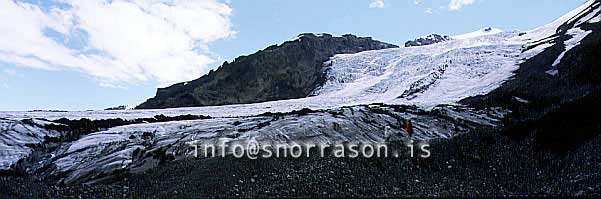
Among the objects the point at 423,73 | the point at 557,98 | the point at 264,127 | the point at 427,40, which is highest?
the point at 427,40

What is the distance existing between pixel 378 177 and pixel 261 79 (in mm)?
59901

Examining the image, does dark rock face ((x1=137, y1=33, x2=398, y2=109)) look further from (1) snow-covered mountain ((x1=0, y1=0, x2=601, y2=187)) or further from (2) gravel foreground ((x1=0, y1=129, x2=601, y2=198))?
(2) gravel foreground ((x1=0, y1=129, x2=601, y2=198))

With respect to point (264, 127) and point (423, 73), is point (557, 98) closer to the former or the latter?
point (264, 127)

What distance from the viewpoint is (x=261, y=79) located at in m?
75.0

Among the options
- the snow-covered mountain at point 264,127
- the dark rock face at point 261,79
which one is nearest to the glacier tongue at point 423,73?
the snow-covered mountain at point 264,127

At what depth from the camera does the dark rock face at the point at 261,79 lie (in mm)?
70312

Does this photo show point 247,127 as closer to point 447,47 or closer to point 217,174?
point 217,174

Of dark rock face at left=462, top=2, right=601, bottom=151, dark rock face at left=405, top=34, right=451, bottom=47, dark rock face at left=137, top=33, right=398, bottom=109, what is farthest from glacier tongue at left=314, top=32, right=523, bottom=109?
dark rock face at left=405, top=34, right=451, bottom=47

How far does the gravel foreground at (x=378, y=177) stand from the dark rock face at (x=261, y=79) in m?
49.1

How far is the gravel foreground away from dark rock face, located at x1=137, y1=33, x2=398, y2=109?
49110 mm

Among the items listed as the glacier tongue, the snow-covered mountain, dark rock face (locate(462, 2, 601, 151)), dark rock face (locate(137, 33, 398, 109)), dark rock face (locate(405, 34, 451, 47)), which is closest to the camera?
dark rock face (locate(462, 2, 601, 151))

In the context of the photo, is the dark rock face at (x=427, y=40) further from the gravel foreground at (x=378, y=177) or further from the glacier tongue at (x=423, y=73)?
the gravel foreground at (x=378, y=177)

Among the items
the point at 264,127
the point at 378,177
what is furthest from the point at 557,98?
the point at 378,177

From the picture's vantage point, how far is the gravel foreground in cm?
1423
